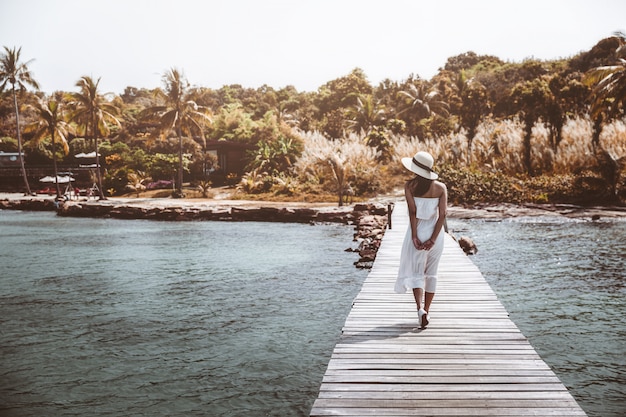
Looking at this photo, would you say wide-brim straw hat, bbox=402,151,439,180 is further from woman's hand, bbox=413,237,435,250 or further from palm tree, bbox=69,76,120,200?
palm tree, bbox=69,76,120,200

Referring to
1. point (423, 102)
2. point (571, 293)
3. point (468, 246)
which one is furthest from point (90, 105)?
point (571, 293)

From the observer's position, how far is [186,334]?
948cm

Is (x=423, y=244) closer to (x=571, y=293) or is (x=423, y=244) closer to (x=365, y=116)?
(x=571, y=293)

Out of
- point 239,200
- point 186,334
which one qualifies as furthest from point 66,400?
point 239,200

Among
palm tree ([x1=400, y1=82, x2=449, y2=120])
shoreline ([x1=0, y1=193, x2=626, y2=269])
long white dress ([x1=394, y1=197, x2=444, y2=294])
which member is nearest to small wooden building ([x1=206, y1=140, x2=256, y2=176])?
shoreline ([x1=0, y1=193, x2=626, y2=269])

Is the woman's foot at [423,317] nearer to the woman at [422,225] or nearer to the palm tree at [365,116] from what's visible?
the woman at [422,225]

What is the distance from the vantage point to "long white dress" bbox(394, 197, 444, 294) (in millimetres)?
6066

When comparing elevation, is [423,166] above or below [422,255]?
above

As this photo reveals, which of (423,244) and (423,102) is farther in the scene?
(423,102)

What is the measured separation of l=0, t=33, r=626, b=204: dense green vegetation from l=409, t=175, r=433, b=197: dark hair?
20.3 meters

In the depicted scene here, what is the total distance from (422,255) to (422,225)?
33 cm

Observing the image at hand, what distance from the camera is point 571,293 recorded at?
11672 mm

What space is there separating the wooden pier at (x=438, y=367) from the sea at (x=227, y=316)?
1.21 meters

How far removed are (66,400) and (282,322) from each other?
3987 millimetres
